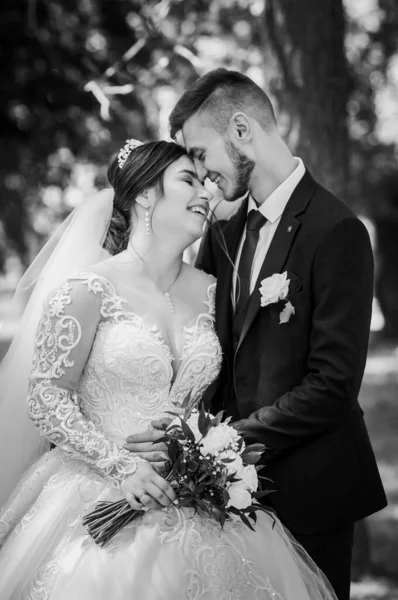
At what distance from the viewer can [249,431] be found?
3615 millimetres

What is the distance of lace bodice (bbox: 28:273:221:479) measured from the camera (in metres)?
3.62

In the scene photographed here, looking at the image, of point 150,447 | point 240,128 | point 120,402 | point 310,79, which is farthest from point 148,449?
point 310,79

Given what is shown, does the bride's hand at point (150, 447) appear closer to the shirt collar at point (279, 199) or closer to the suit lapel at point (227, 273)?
the suit lapel at point (227, 273)

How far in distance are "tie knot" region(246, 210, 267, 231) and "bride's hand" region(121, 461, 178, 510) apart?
3.94ft

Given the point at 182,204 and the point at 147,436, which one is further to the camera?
the point at 182,204

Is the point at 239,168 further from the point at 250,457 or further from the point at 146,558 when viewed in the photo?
the point at 146,558

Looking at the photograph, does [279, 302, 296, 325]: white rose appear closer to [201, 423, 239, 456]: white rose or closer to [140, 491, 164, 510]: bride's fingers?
[201, 423, 239, 456]: white rose

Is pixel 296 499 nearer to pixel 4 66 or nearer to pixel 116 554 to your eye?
pixel 116 554

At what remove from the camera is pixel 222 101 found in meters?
3.97

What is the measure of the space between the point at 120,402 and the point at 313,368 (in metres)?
0.82

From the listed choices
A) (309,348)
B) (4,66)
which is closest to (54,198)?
(4,66)

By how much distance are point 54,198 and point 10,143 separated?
1.71 meters

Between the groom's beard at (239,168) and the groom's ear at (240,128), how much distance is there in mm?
45

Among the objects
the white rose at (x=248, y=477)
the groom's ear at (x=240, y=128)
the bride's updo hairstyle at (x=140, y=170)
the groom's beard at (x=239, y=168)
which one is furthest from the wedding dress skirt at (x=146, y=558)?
the groom's ear at (x=240, y=128)
